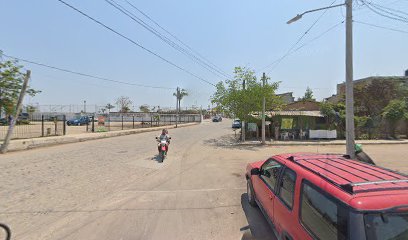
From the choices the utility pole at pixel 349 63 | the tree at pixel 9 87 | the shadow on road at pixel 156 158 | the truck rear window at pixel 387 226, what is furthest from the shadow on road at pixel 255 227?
the tree at pixel 9 87

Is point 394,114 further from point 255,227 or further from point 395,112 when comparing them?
point 255,227

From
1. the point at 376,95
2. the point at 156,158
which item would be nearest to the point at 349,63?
the point at 156,158

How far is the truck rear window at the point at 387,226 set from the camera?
208 cm

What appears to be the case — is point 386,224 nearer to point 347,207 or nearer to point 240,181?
point 347,207

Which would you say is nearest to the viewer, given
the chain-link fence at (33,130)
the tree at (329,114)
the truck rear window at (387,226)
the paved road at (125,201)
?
the truck rear window at (387,226)

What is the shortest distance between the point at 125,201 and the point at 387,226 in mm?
5579

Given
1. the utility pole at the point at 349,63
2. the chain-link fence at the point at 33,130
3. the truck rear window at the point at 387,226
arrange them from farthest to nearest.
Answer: the chain-link fence at the point at 33,130, the utility pole at the point at 349,63, the truck rear window at the point at 387,226

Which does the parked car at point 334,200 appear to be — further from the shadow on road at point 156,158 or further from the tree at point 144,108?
the tree at point 144,108

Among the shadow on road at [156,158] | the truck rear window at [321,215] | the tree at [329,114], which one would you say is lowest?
the shadow on road at [156,158]

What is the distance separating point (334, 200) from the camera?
247 centimetres

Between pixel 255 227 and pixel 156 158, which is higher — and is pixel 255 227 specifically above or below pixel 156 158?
below

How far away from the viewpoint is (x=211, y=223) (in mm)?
5012

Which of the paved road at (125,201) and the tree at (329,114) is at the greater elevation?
the tree at (329,114)

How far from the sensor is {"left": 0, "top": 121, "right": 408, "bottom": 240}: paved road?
4.66 m
